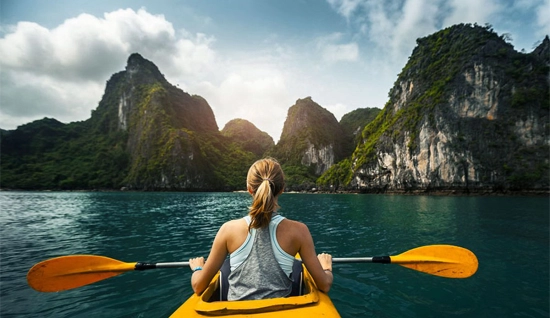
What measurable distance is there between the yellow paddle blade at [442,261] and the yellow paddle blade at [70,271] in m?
4.93

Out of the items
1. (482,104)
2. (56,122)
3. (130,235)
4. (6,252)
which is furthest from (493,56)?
(56,122)

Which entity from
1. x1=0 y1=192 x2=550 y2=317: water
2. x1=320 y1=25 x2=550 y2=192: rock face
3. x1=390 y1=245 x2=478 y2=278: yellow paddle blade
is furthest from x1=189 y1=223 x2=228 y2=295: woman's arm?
x1=320 y1=25 x2=550 y2=192: rock face

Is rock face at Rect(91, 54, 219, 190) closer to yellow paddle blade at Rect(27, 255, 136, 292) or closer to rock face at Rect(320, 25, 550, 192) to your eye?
rock face at Rect(320, 25, 550, 192)

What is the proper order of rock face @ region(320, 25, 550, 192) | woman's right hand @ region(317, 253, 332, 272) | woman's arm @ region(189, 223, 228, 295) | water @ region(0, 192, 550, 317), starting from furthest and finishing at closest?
rock face @ region(320, 25, 550, 192), water @ region(0, 192, 550, 317), woman's right hand @ region(317, 253, 332, 272), woman's arm @ region(189, 223, 228, 295)

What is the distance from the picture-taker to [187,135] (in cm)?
10606

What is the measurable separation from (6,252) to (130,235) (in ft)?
13.3

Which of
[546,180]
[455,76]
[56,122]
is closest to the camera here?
[546,180]

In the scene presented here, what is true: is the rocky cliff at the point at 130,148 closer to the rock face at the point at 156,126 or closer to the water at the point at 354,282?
the rock face at the point at 156,126

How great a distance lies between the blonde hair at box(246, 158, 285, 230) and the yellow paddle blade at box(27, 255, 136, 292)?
3.44 metres

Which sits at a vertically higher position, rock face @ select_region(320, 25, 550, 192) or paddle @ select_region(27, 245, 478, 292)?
rock face @ select_region(320, 25, 550, 192)

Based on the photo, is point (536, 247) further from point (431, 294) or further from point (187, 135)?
point (187, 135)

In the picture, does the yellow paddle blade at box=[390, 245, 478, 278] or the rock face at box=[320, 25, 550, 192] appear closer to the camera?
the yellow paddle blade at box=[390, 245, 478, 278]

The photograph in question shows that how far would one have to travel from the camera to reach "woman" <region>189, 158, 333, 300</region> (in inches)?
79.0

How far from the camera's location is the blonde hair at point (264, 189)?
195 cm
